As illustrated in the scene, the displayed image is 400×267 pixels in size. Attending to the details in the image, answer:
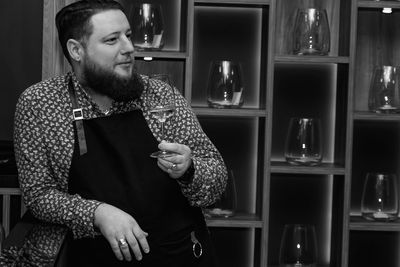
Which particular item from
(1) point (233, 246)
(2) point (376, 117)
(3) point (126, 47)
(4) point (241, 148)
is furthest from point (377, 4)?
(3) point (126, 47)

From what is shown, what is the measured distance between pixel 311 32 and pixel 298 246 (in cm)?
77

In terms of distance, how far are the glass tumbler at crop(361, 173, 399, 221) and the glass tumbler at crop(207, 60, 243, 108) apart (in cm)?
56

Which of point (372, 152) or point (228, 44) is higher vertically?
point (228, 44)

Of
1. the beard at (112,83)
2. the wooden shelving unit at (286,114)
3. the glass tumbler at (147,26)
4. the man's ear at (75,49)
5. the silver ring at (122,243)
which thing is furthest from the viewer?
the wooden shelving unit at (286,114)

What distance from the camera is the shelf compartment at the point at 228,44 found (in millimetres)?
3363

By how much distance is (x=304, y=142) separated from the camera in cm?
315

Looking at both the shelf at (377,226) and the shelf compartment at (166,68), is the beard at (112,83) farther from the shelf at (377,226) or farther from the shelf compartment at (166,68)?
the shelf at (377,226)

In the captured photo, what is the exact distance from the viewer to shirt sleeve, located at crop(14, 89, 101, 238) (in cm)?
210

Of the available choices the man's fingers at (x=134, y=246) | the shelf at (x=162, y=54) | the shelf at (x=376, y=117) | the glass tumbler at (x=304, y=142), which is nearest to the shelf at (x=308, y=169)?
the glass tumbler at (x=304, y=142)

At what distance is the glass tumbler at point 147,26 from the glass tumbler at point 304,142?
571 mm

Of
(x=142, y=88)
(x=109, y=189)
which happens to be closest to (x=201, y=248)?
(x=109, y=189)

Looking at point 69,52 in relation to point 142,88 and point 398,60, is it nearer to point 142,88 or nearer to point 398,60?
point 142,88

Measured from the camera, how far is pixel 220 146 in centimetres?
338

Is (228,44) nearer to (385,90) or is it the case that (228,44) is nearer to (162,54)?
(162,54)
